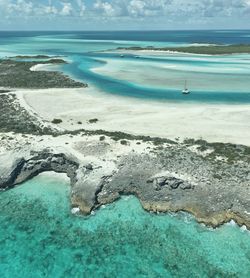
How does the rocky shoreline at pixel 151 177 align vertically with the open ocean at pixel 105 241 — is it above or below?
above

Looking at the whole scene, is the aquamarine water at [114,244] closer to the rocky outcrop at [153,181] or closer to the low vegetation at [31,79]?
the rocky outcrop at [153,181]

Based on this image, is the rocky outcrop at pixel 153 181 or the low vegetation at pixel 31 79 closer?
the rocky outcrop at pixel 153 181

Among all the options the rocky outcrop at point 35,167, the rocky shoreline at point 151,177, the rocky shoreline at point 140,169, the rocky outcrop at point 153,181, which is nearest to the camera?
the rocky outcrop at point 153,181

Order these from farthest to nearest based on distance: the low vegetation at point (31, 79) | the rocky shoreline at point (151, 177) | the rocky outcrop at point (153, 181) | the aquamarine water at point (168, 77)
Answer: the low vegetation at point (31, 79)
the aquamarine water at point (168, 77)
the rocky shoreline at point (151, 177)
the rocky outcrop at point (153, 181)

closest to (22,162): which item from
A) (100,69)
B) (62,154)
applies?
(62,154)

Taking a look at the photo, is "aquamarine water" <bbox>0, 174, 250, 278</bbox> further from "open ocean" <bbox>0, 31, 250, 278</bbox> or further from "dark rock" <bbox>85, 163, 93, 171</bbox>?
"dark rock" <bbox>85, 163, 93, 171</bbox>

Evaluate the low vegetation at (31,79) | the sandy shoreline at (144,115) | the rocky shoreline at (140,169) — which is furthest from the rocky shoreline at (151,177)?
the low vegetation at (31,79)

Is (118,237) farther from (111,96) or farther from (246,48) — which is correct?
(246,48)

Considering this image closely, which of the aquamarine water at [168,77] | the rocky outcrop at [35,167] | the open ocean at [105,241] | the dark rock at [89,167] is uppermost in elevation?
the dark rock at [89,167]
